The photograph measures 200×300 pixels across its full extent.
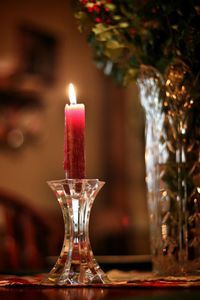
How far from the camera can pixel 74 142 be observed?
0.77 meters

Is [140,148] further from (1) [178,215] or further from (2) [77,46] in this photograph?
(1) [178,215]

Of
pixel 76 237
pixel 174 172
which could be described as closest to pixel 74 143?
pixel 76 237

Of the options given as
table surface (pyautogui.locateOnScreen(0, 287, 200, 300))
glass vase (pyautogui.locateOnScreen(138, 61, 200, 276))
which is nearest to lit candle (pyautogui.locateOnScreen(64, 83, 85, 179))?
table surface (pyautogui.locateOnScreen(0, 287, 200, 300))

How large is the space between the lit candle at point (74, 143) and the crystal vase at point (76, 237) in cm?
1

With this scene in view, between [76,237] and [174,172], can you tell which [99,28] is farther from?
[76,237]

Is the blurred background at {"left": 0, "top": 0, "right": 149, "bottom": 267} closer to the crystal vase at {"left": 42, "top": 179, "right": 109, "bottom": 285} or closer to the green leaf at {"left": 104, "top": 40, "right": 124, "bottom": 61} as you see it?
the green leaf at {"left": 104, "top": 40, "right": 124, "bottom": 61}

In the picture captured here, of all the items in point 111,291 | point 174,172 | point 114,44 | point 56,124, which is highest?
point 56,124

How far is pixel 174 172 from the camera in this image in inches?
38.6

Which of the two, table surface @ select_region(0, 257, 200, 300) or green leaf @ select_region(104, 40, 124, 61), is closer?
table surface @ select_region(0, 257, 200, 300)

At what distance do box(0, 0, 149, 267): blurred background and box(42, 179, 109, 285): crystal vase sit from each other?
123 inches

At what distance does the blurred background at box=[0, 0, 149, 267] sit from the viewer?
4074 millimetres

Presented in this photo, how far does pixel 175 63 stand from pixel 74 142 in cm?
27

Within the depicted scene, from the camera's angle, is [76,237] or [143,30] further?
[143,30]

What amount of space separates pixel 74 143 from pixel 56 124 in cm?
349
